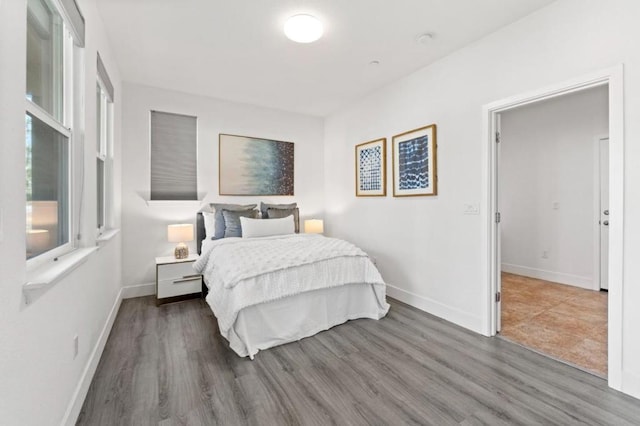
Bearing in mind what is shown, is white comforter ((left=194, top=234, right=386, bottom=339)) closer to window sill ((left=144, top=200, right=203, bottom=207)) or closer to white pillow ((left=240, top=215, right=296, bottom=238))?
white pillow ((left=240, top=215, right=296, bottom=238))

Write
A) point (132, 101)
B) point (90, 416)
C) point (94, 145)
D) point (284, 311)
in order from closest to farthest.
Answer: point (90, 416) < point (94, 145) < point (284, 311) < point (132, 101)

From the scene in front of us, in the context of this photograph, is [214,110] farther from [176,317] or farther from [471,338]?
[471,338]

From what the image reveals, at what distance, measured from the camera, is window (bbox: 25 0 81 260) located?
4.42 feet

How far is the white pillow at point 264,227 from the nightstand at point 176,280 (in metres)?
0.76

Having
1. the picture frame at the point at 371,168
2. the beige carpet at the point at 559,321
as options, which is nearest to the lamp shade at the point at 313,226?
the picture frame at the point at 371,168

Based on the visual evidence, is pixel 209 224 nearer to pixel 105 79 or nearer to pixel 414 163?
pixel 105 79

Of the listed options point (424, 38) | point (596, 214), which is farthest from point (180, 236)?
point (596, 214)

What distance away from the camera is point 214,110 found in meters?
4.35

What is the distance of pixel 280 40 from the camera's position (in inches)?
109

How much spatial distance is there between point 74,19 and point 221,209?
2.56 meters

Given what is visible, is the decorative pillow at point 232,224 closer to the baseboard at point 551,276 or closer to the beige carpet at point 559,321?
the beige carpet at point 559,321

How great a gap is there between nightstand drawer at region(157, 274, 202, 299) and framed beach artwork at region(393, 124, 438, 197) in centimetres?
273

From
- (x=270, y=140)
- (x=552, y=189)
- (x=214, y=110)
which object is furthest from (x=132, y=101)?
(x=552, y=189)

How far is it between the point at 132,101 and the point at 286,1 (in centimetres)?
265
